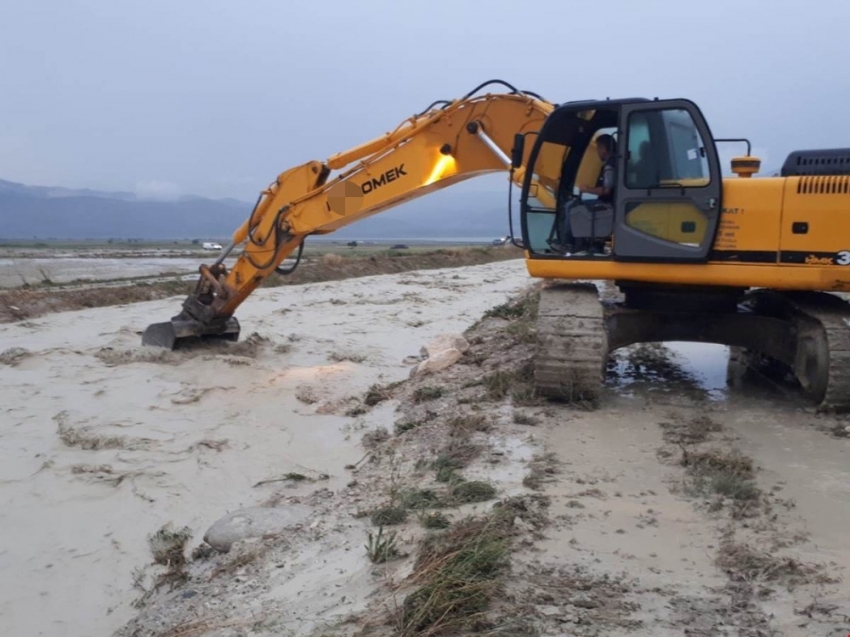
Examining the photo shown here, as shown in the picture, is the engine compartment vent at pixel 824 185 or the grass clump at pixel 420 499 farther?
the engine compartment vent at pixel 824 185

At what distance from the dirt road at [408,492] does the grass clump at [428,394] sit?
0.04 meters

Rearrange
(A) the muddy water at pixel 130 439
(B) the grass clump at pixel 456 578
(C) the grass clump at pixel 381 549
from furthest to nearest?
(A) the muddy water at pixel 130 439
(C) the grass clump at pixel 381 549
(B) the grass clump at pixel 456 578

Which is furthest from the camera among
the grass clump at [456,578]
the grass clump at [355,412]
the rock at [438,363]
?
the rock at [438,363]

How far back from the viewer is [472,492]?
16.1 feet

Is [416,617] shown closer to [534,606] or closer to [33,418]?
[534,606]

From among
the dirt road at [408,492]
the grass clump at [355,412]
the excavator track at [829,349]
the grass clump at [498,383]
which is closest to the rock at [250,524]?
the dirt road at [408,492]

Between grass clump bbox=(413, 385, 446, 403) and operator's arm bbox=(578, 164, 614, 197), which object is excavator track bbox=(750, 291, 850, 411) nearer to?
operator's arm bbox=(578, 164, 614, 197)

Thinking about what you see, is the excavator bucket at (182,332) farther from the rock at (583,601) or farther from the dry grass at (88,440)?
the rock at (583,601)

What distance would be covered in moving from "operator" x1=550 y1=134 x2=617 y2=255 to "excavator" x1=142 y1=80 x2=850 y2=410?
2cm

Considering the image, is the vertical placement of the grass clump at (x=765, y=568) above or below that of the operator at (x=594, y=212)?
below

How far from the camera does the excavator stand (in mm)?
6809

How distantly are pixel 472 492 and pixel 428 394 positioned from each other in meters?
3.35

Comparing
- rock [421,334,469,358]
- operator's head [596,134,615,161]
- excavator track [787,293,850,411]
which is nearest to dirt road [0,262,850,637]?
excavator track [787,293,850,411]

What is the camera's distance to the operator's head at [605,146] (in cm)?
746
